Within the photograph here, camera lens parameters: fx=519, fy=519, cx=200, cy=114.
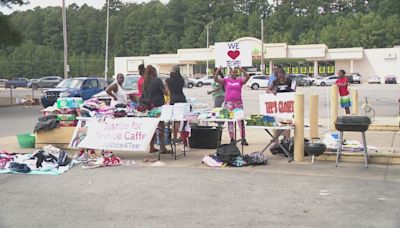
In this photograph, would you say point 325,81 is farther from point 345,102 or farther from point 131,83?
point 345,102

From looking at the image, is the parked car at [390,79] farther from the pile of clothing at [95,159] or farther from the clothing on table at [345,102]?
the pile of clothing at [95,159]

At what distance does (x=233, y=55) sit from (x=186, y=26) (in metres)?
118

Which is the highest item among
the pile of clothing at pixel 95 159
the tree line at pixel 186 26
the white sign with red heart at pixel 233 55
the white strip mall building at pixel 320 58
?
the tree line at pixel 186 26

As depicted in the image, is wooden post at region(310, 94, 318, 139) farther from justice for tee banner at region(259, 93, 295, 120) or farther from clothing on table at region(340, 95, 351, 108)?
clothing on table at region(340, 95, 351, 108)

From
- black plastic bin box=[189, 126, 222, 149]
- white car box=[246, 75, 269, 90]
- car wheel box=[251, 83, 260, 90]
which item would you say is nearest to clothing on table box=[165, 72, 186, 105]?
black plastic bin box=[189, 126, 222, 149]

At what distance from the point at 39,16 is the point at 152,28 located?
29176 millimetres

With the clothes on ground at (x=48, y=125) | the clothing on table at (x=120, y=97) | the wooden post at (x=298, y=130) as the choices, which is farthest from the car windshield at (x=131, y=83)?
the wooden post at (x=298, y=130)

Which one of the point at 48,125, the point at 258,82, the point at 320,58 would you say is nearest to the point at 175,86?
the point at 48,125

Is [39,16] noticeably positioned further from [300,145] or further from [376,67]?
[300,145]

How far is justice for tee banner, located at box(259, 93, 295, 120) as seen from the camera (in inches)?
433

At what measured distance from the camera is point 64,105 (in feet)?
39.9

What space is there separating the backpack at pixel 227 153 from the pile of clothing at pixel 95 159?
78.2 inches

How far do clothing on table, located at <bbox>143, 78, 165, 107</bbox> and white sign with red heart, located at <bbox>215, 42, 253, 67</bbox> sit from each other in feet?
4.41

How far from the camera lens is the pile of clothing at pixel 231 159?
9711 mm
